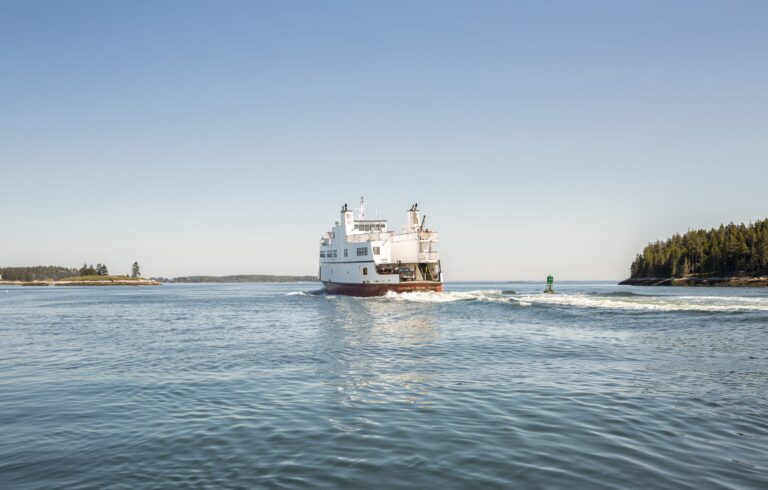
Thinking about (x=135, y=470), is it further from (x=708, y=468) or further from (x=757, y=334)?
(x=757, y=334)

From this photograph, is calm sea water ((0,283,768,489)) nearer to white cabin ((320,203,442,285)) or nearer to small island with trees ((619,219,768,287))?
white cabin ((320,203,442,285))

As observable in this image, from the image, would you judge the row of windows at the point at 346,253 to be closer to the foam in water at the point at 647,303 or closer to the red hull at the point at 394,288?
the red hull at the point at 394,288

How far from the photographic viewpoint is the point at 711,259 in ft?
482

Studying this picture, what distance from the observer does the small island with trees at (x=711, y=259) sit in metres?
131

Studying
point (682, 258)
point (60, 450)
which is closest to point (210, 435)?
point (60, 450)

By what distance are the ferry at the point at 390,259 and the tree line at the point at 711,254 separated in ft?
356

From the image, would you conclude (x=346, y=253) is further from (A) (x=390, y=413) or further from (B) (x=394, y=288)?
(A) (x=390, y=413)

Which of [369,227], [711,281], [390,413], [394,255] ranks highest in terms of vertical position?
[369,227]

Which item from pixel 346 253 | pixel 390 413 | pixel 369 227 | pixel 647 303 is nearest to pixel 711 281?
pixel 369 227

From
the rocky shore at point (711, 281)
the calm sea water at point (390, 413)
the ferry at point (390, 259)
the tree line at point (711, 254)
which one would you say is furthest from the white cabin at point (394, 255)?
the tree line at point (711, 254)

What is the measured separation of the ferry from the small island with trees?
343ft

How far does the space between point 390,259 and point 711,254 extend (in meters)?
123

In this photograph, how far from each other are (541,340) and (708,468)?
1663cm

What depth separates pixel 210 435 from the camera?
32.0 feet
